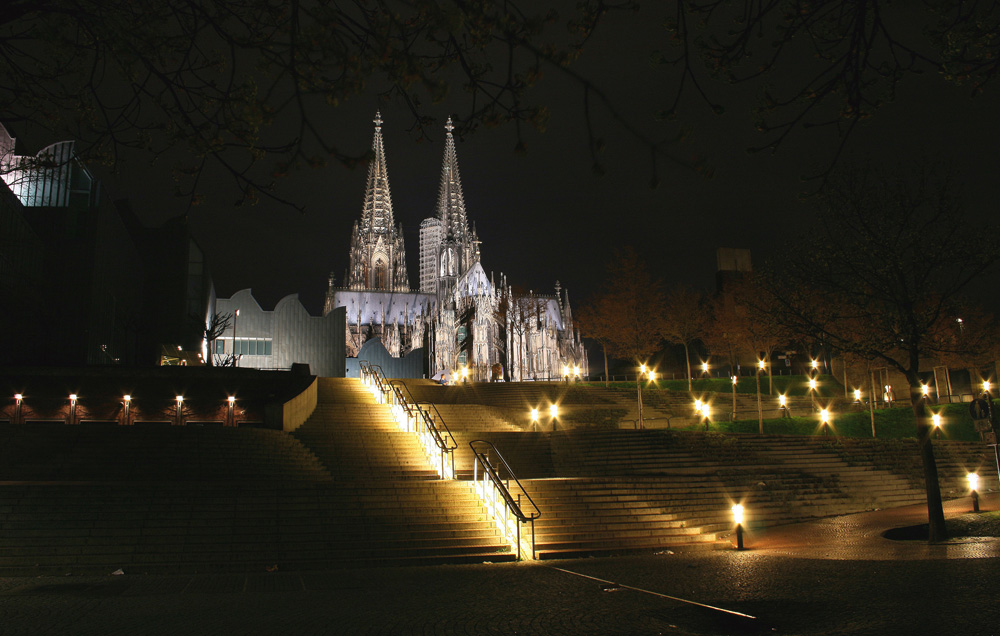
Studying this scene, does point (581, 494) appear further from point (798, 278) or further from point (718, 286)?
point (718, 286)

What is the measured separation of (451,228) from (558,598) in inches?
3847

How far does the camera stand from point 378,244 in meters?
104

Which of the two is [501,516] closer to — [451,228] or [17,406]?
[17,406]

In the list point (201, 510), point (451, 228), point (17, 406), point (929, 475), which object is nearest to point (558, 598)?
point (201, 510)

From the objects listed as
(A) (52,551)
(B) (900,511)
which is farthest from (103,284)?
(B) (900,511)

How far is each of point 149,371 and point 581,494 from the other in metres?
Answer: 18.1

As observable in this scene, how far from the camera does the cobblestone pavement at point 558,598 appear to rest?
6.33 metres

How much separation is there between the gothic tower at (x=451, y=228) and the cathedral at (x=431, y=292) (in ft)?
0.50

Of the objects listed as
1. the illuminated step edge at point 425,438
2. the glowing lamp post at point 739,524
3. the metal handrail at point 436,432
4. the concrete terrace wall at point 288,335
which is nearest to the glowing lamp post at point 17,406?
the illuminated step edge at point 425,438

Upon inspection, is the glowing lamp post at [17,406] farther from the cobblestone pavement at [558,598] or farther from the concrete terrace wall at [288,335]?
the concrete terrace wall at [288,335]

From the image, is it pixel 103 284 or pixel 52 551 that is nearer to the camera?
pixel 52 551

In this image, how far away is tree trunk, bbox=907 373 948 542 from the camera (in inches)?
465

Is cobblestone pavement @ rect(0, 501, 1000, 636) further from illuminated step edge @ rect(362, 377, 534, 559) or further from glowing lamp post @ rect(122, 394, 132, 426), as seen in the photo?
glowing lamp post @ rect(122, 394, 132, 426)

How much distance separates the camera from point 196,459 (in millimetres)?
16094
